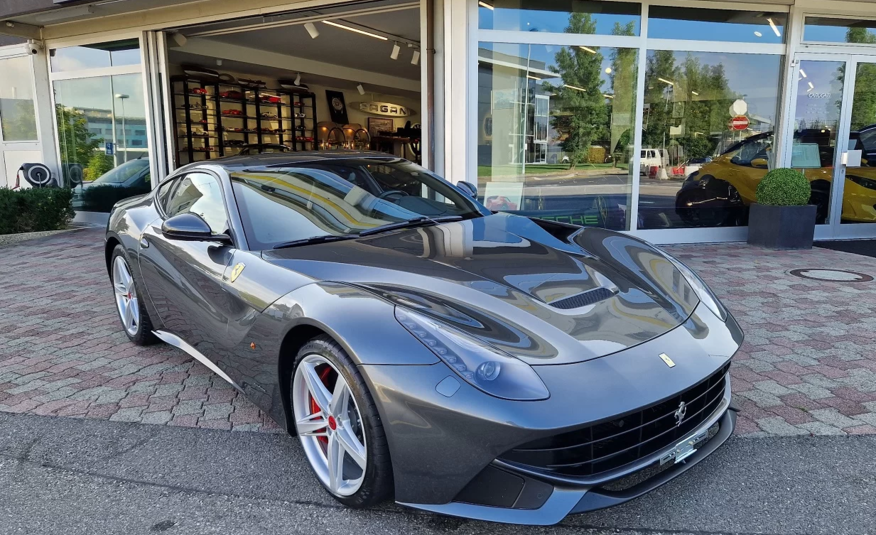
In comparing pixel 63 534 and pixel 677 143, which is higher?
pixel 677 143

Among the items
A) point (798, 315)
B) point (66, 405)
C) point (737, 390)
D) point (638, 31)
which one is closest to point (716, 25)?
point (638, 31)

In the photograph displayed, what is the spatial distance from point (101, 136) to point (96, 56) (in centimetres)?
133

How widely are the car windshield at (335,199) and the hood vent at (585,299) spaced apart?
1.14 m

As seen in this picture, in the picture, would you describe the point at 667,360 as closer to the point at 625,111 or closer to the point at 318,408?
the point at 318,408

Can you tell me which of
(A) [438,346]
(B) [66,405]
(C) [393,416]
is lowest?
(B) [66,405]

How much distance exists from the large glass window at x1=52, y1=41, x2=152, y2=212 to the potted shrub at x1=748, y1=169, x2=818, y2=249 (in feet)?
30.2

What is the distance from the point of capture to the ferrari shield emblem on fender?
2.68 meters

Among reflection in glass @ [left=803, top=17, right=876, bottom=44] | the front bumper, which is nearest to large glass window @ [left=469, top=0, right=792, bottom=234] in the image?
reflection in glass @ [left=803, top=17, right=876, bottom=44]

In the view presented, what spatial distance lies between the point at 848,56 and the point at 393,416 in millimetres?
8834

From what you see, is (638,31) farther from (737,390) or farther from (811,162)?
(737,390)

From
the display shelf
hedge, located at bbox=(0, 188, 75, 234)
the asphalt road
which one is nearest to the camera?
the asphalt road

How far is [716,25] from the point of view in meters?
7.58

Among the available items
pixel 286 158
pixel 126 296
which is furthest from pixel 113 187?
pixel 286 158

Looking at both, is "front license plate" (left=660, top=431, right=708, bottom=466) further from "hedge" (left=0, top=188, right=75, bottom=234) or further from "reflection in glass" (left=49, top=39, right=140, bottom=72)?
"reflection in glass" (left=49, top=39, right=140, bottom=72)
